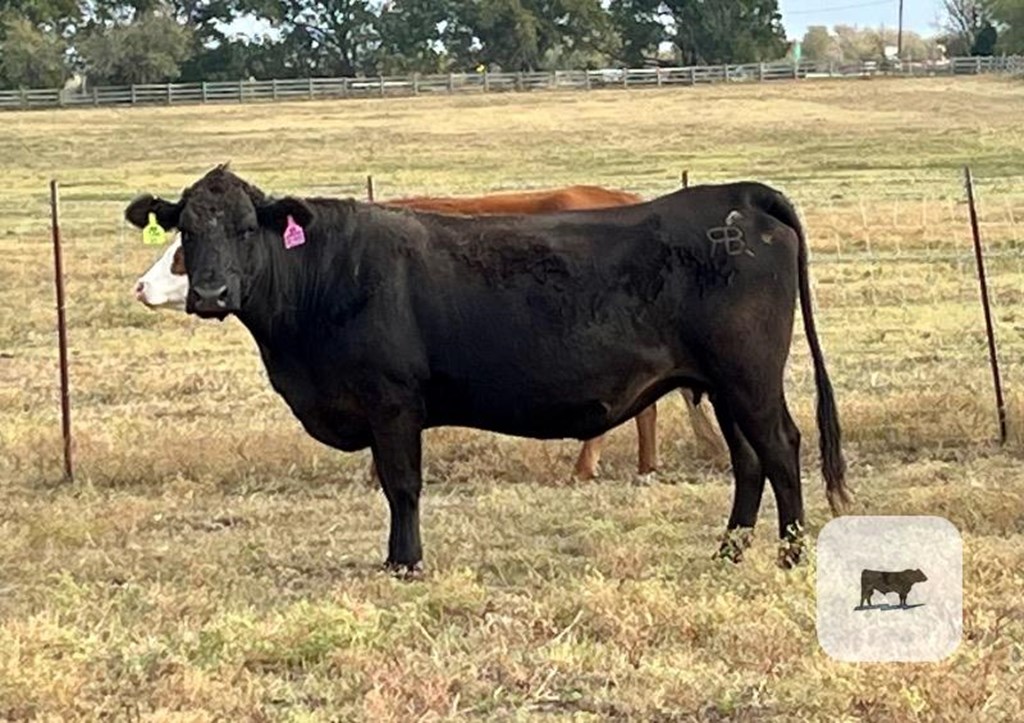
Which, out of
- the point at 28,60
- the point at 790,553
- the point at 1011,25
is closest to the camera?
the point at 790,553

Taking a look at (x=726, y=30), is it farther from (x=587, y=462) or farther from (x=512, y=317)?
(x=512, y=317)

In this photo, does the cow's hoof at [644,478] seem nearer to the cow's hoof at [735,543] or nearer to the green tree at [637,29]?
the cow's hoof at [735,543]

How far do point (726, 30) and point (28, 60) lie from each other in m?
30.2

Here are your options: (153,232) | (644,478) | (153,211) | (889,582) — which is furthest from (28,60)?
(889,582)

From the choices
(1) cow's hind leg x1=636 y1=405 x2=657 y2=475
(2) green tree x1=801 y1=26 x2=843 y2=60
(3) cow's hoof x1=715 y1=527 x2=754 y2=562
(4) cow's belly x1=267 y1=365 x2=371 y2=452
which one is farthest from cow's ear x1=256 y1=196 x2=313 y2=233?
(2) green tree x1=801 y1=26 x2=843 y2=60

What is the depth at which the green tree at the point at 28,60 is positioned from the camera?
2477 inches

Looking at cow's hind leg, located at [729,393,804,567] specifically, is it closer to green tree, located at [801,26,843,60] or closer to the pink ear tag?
the pink ear tag

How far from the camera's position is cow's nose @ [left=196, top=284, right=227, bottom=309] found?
21.9 feet

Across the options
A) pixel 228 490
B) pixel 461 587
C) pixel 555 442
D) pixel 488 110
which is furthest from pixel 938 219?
pixel 488 110

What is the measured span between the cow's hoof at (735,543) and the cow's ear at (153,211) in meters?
2.75

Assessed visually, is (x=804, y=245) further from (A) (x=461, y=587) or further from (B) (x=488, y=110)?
(B) (x=488, y=110)

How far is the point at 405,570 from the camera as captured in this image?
6789 mm

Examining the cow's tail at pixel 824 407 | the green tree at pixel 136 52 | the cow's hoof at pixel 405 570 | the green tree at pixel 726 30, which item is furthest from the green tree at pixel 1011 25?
the cow's hoof at pixel 405 570

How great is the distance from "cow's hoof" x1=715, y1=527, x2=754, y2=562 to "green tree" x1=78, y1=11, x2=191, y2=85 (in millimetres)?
60958
